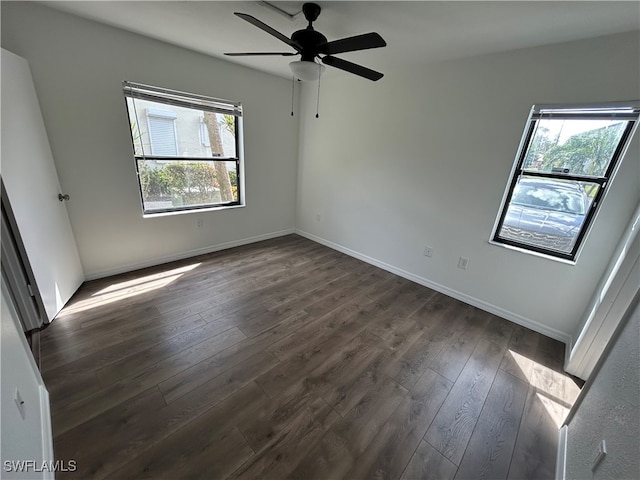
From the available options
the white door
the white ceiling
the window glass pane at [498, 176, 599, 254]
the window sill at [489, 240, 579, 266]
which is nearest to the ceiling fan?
the white ceiling

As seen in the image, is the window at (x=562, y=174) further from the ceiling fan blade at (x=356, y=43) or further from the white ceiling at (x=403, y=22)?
the ceiling fan blade at (x=356, y=43)

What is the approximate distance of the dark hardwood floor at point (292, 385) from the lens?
1.29 m

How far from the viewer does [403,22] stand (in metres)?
1.90

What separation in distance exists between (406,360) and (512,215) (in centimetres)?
174

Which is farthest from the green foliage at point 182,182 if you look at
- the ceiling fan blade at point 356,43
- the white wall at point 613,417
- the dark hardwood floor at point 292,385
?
the white wall at point 613,417

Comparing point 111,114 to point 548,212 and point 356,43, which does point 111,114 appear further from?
point 548,212

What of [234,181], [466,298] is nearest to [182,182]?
[234,181]

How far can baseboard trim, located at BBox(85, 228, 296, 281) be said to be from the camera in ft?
9.06

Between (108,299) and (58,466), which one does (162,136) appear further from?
(58,466)

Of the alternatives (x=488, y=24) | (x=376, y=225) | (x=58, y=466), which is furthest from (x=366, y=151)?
(x=58, y=466)

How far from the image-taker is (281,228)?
443 cm

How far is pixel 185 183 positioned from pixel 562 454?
3.92 meters

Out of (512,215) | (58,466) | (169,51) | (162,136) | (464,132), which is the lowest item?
(58,466)

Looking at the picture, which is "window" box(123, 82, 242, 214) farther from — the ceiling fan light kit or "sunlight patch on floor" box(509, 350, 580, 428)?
"sunlight patch on floor" box(509, 350, 580, 428)
